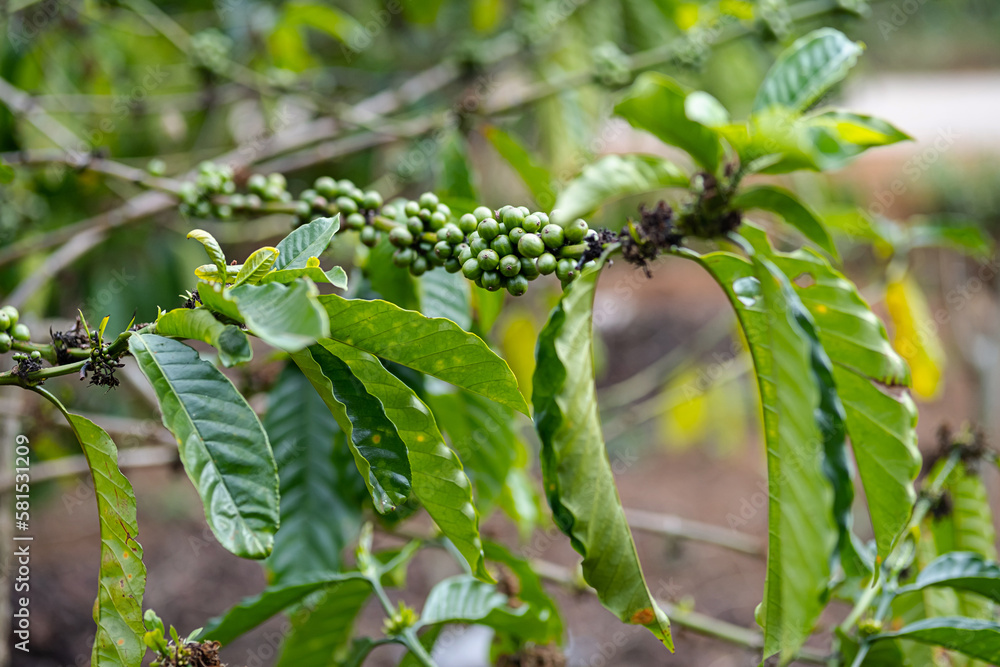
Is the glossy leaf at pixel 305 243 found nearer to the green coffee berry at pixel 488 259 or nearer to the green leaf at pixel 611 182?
the green coffee berry at pixel 488 259

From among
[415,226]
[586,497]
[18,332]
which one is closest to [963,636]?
[586,497]

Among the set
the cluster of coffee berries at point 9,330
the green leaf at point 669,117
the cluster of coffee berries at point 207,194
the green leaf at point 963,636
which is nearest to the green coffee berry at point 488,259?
the green leaf at point 669,117

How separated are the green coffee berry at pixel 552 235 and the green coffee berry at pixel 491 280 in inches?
2.9

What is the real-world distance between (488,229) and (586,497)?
335 mm

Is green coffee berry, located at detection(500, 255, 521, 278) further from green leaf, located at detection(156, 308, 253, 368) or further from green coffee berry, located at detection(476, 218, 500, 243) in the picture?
green leaf, located at detection(156, 308, 253, 368)

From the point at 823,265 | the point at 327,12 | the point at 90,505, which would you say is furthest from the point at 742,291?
the point at 90,505

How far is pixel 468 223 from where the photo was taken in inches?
35.9

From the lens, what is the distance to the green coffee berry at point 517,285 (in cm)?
83

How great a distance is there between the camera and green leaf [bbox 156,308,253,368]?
667mm

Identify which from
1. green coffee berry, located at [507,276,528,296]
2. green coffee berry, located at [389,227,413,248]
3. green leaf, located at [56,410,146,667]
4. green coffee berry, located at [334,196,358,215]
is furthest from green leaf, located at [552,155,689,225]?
green leaf, located at [56,410,146,667]

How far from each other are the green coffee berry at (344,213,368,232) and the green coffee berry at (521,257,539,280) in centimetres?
33

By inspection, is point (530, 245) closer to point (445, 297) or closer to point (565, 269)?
point (565, 269)

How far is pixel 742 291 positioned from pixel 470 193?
2.58 ft

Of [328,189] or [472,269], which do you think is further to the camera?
[328,189]
